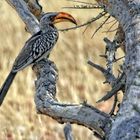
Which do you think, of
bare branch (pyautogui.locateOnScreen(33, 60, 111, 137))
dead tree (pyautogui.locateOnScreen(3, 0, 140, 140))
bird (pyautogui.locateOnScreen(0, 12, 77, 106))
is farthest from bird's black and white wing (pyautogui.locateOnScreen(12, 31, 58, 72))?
bare branch (pyautogui.locateOnScreen(33, 60, 111, 137))

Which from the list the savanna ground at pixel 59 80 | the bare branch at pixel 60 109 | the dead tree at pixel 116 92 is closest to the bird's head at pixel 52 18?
the dead tree at pixel 116 92

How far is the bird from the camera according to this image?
328cm

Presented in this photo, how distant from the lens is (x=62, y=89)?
6582mm

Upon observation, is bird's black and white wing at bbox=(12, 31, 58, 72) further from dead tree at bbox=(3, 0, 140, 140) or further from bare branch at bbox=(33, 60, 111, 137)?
bare branch at bbox=(33, 60, 111, 137)

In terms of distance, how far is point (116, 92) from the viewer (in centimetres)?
205

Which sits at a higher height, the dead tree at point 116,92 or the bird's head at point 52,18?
the bird's head at point 52,18

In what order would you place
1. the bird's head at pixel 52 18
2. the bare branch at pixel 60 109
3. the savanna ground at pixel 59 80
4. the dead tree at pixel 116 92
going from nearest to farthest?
the dead tree at pixel 116 92 < the bare branch at pixel 60 109 < the bird's head at pixel 52 18 < the savanna ground at pixel 59 80

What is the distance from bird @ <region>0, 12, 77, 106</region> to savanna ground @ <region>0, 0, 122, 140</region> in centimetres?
238

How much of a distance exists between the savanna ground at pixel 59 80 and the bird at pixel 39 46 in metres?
2.38

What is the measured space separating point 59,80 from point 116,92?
4.64 m

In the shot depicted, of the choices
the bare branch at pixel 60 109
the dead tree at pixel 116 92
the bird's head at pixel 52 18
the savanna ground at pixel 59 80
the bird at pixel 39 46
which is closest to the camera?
the dead tree at pixel 116 92

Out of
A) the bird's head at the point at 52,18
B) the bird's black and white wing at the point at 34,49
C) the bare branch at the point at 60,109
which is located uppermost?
the bird's head at the point at 52,18

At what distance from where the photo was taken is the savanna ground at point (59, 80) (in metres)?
6.11

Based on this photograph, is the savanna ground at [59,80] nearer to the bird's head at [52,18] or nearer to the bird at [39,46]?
the bird at [39,46]
